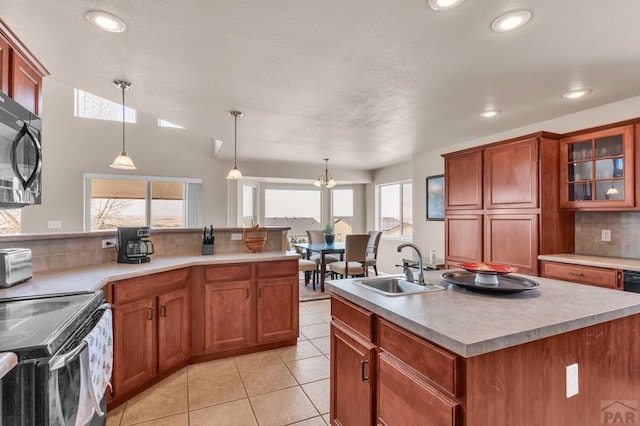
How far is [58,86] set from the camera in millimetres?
4973

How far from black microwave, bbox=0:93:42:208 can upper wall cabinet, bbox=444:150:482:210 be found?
13.0 ft

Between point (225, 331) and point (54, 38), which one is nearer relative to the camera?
→ point (54, 38)

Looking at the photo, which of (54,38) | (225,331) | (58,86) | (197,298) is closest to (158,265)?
(197,298)

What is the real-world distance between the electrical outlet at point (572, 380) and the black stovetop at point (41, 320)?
1.94 m

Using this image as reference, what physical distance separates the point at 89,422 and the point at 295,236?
6063 mm

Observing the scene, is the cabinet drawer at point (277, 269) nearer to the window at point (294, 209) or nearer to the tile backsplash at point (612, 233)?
the tile backsplash at point (612, 233)

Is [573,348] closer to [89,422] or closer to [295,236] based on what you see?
[89,422]

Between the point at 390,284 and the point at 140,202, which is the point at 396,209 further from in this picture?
the point at 140,202

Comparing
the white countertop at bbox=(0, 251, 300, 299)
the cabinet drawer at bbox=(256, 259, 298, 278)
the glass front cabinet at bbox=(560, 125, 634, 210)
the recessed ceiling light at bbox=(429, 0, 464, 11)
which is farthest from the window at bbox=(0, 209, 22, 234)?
the glass front cabinet at bbox=(560, 125, 634, 210)

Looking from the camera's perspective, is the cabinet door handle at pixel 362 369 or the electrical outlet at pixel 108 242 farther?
the electrical outlet at pixel 108 242

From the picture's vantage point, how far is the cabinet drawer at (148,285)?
2.09 meters

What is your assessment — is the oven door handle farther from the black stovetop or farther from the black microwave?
the black microwave

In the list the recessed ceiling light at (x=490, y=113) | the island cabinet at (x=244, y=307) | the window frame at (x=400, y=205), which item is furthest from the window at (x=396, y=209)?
the island cabinet at (x=244, y=307)

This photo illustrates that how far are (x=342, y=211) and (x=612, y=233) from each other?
5261 millimetres
